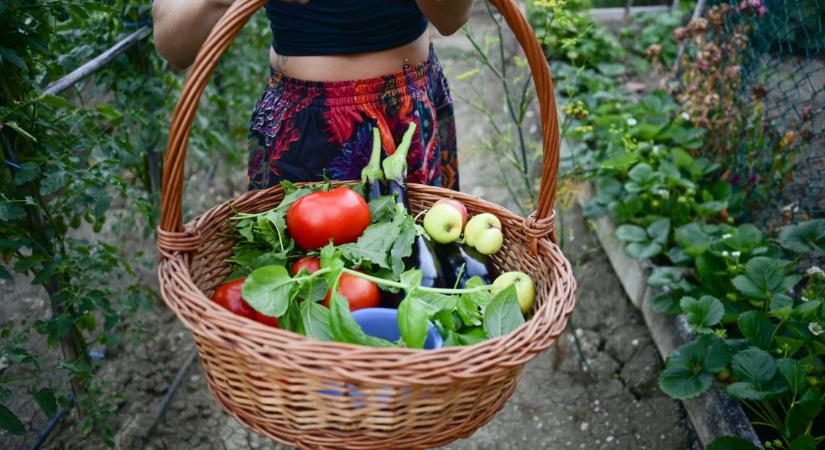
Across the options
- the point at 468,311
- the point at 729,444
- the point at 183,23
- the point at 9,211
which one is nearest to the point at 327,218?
the point at 468,311

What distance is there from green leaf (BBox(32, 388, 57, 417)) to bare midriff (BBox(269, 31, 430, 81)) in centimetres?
97

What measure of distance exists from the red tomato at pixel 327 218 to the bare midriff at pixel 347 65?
1.18ft

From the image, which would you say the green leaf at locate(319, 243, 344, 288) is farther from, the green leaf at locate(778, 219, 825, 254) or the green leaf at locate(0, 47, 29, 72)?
the green leaf at locate(778, 219, 825, 254)

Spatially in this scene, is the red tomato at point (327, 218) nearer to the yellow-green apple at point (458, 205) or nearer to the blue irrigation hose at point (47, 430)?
the yellow-green apple at point (458, 205)

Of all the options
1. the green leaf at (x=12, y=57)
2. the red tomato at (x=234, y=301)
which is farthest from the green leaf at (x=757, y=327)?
the green leaf at (x=12, y=57)

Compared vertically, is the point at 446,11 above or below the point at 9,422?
above

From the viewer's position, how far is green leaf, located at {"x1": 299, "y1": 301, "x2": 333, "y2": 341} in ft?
3.25

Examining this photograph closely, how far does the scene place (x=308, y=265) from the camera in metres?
1.13

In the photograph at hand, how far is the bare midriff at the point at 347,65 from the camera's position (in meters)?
1.41

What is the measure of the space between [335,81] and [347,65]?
0.14 feet

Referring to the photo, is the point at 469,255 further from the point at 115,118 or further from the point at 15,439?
the point at 15,439

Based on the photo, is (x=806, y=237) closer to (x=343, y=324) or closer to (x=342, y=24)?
(x=342, y=24)

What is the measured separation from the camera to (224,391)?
105 centimetres

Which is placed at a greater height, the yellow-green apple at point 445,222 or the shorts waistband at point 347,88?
the shorts waistband at point 347,88
